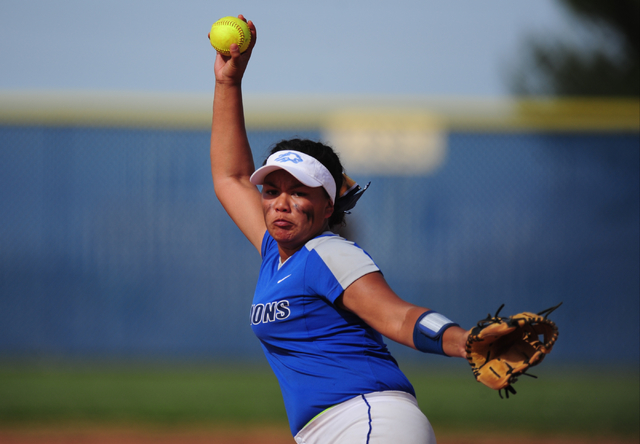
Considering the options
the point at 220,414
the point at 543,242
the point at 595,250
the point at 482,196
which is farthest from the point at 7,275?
the point at 595,250

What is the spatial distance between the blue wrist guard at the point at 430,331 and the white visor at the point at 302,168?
614 mm

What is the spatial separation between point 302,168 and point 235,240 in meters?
5.61

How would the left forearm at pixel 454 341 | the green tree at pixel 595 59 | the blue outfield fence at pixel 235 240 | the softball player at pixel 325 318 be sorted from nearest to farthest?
the left forearm at pixel 454 341 → the softball player at pixel 325 318 → the blue outfield fence at pixel 235 240 → the green tree at pixel 595 59

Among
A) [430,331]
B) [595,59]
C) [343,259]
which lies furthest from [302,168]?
[595,59]

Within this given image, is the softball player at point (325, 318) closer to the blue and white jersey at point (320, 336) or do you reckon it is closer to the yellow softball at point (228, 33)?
the blue and white jersey at point (320, 336)

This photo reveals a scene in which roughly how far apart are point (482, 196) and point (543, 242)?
0.85m

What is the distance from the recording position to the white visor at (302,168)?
2070 millimetres

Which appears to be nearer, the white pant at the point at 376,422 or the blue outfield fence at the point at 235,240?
the white pant at the point at 376,422

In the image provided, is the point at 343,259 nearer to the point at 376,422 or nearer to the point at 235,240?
the point at 376,422

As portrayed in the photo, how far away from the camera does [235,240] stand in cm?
760

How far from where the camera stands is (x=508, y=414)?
585cm

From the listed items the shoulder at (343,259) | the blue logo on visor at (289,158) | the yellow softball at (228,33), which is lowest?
the shoulder at (343,259)

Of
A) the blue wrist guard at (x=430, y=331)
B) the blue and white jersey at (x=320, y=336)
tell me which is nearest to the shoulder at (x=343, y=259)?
the blue and white jersey at (x=320, y=336)

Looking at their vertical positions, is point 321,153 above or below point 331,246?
above
